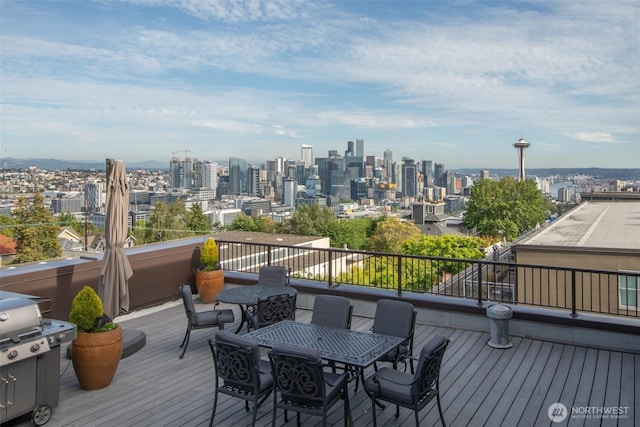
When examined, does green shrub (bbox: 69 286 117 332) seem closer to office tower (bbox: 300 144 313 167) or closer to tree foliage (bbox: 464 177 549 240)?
tree foliage (bbox: 464 177 549 240)

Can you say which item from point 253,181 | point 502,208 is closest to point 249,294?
point 502,208

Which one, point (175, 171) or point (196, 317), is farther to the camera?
point (175, 171)

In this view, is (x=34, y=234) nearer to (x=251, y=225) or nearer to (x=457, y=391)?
(x=251, y=225)

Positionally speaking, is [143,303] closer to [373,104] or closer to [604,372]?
[604,372]

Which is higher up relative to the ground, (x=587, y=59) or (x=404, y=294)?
(x=587, y=59)

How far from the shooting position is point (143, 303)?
7.90 metres

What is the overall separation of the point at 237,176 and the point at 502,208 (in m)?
78.5

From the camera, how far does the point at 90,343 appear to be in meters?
4.60

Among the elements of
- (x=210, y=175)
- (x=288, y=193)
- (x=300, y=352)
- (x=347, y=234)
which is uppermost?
(x=210, y=175)

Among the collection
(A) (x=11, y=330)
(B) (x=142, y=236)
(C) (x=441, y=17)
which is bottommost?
(B) (x=142, y=236)

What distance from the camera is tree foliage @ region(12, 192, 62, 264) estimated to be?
33125 mm

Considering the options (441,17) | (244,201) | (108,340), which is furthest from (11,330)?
(244,201)

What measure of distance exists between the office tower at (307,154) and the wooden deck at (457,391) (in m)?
159

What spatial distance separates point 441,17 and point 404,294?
47.1 feet
